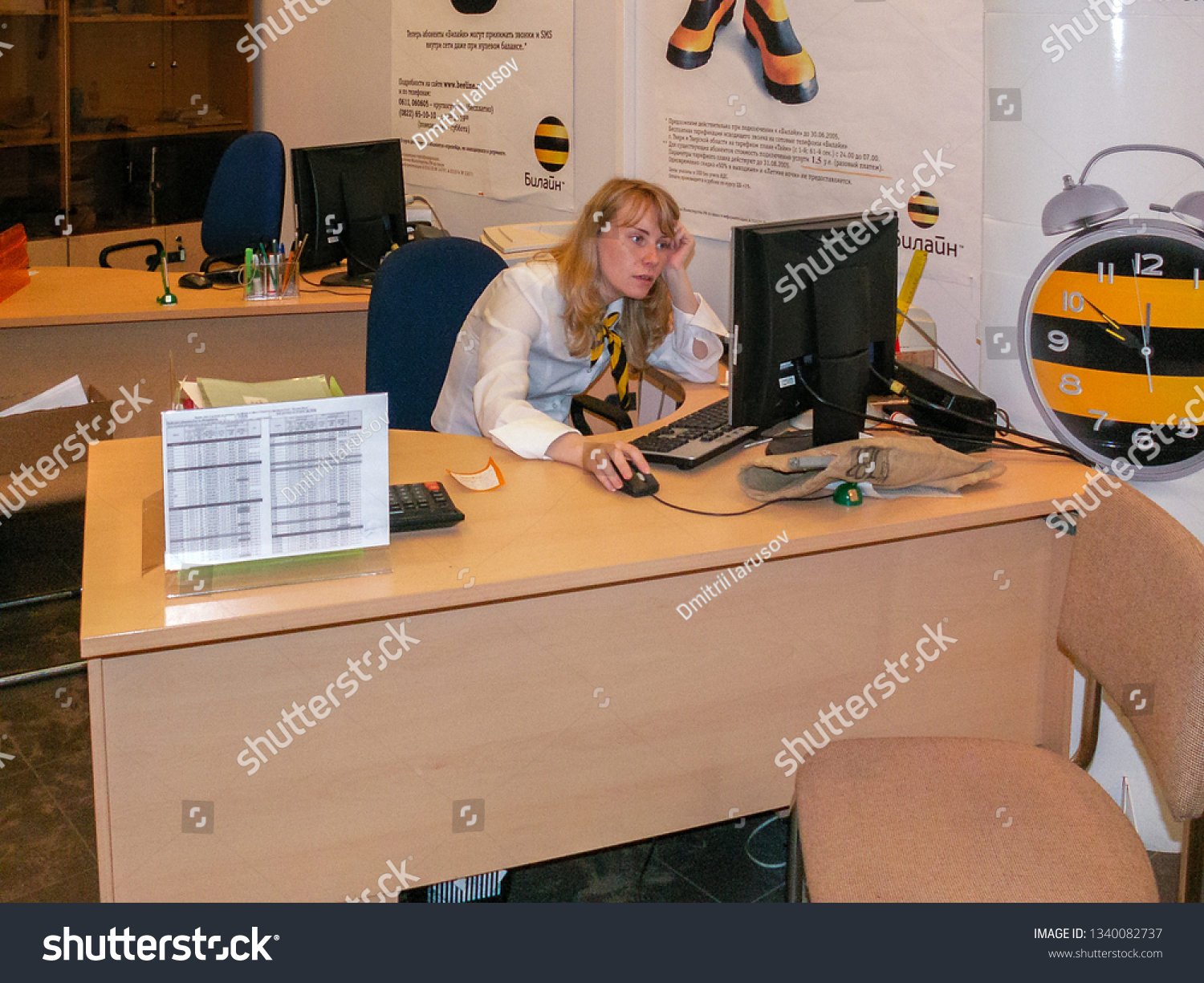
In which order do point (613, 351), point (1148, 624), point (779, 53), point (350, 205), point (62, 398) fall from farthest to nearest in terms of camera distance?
point (350, 205)
point (779, 53)
point (62, 398)
point (613, 351)
point (1148, 624)

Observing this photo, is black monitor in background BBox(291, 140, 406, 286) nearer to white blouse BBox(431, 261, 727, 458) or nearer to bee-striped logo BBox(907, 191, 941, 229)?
white blouse BBox(431, 261, 727, 458)

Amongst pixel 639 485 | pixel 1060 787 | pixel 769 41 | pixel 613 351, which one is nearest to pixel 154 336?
pixel 613 351

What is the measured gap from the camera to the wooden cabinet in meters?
5.23

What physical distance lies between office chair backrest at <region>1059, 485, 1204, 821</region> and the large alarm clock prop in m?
0.43

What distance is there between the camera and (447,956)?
1540mm

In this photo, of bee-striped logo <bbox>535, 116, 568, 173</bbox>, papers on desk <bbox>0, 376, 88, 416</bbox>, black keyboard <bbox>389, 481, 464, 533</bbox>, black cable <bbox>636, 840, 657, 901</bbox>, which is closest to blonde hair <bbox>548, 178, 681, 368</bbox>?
black keyboard <bbox>389, 481, 464, 533</bbox>

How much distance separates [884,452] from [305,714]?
94cm

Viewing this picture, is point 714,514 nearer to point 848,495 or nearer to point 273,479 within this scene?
point 848,495

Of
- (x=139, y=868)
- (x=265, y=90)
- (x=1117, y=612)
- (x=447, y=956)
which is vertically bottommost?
(x=447, y=956)

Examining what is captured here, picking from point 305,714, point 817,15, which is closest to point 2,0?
point 817,15

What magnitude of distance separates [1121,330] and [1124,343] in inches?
1.0

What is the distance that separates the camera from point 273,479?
158 cm

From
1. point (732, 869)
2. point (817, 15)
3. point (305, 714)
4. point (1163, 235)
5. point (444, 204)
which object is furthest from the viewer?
point (444, 204)

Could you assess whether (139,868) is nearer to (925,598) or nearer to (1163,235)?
(925,598)
